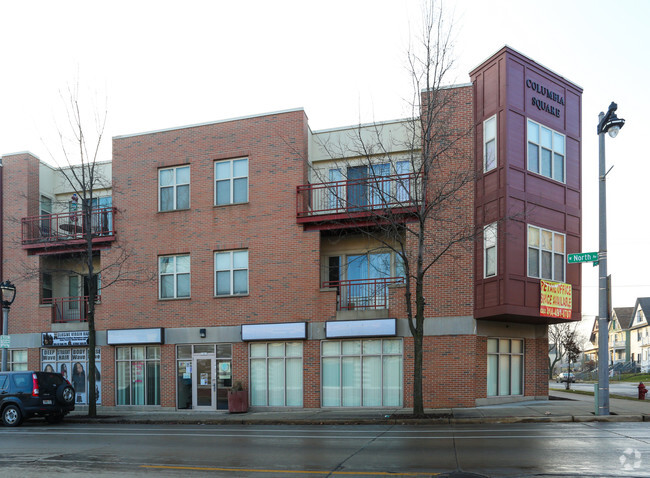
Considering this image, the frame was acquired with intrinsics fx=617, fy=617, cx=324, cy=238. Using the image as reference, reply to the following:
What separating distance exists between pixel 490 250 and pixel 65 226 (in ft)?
57.3

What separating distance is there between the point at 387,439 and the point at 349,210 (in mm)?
9682

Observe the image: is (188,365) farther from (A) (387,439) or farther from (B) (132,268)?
(A) (387,439)

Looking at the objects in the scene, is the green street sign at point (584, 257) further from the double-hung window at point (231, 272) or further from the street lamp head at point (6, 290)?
the street lamp head at point (6, 290)

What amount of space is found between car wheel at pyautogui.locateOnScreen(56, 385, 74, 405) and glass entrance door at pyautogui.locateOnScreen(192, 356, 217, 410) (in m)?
4.39

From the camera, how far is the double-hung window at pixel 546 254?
65.7ft

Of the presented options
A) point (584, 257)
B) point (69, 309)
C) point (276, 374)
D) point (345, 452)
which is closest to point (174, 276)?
point (276, 374)

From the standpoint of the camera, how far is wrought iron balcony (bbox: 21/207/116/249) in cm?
2525

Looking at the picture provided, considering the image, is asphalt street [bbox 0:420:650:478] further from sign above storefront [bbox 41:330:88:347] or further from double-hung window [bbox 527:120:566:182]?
double-hung window [bbox 527:120:566:182]

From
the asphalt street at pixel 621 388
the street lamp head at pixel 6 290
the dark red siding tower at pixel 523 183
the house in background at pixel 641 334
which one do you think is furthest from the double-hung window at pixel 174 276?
the house in background at pixel 641 334

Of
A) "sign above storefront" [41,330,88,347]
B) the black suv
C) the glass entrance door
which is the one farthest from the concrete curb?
"sign above storefront" [41,330,88,347]

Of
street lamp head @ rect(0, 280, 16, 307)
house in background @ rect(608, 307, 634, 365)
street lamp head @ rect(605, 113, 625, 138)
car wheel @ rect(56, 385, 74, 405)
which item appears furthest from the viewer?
house in background @ rect(608, 307, 634, 365)

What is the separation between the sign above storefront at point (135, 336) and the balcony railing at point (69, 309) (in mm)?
1819

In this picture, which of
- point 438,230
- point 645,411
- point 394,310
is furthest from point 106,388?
point 645,411

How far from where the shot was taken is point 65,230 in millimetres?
26438
